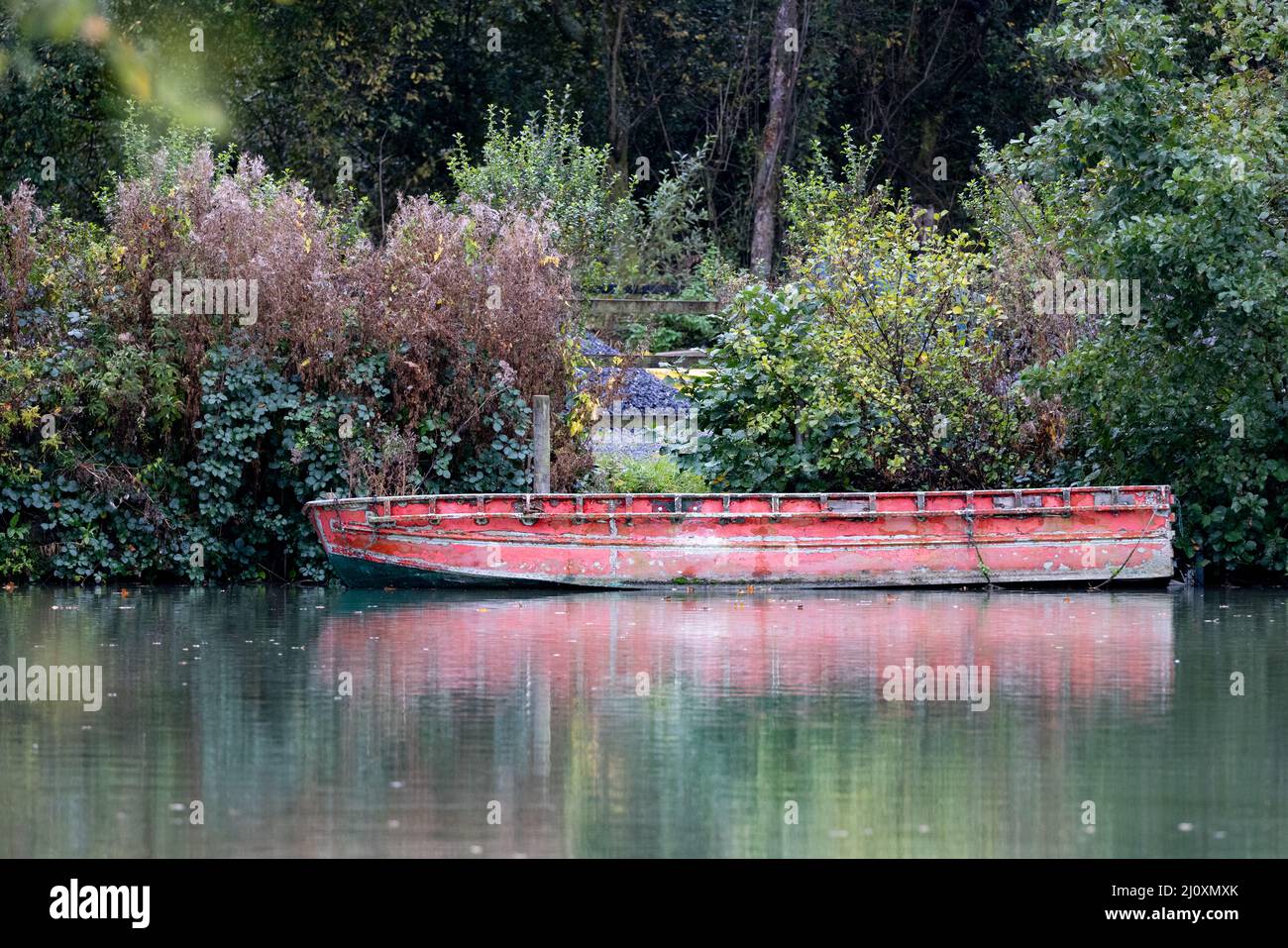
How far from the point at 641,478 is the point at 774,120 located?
54.2 ft

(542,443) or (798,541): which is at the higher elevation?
(542,443)

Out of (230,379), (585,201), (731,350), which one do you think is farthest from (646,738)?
(585,201)

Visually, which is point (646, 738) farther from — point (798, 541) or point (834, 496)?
point (834, 496)

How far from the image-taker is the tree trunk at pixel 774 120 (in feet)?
129

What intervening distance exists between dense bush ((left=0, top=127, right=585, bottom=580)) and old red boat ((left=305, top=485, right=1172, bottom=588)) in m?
1.59

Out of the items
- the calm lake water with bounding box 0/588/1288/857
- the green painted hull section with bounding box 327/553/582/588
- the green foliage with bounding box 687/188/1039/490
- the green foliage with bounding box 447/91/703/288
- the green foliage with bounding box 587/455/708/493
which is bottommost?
the calm lake water with bounding box 0/588/1288/857

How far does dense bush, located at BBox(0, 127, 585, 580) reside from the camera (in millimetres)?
22375

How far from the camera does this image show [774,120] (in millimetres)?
39312

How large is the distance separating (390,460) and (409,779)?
12846mm

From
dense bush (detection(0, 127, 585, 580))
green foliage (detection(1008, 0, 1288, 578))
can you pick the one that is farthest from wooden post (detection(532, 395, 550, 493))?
green foliage (detection(1008, 0, 1288, 578))

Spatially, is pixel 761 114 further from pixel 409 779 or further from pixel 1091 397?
pixel 409 779

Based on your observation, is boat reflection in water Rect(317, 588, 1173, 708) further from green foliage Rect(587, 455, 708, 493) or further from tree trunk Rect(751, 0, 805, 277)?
tree trunk Rect(751, 0, 805, 277)

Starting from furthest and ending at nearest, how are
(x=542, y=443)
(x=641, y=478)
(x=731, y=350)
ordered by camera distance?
(x=641, y=478), (x=731, y=350), (x=542, y=443)

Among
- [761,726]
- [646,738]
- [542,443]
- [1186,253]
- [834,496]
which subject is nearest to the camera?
[646,738]
